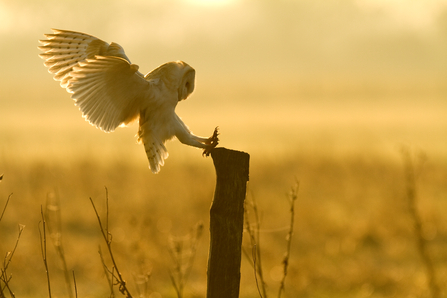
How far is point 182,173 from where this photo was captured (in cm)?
1598

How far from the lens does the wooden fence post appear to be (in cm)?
312

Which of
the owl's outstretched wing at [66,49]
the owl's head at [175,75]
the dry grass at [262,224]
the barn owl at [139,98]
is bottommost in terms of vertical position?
the dry grass at [262,224]

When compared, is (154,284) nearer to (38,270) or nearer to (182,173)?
(38,270)

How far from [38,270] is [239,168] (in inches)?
239

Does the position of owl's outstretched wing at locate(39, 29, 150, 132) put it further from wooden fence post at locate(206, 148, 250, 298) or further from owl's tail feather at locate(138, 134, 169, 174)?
wooden fence post at locate(206, 148, 250, 298)

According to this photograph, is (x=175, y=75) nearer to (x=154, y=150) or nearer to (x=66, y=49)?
(x=154, y=150)

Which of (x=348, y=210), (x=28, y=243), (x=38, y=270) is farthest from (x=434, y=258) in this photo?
(x=28, y=243)

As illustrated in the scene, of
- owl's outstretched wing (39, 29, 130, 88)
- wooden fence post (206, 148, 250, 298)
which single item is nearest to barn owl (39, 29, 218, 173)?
wooden fence post (206, 148, 250, 298)

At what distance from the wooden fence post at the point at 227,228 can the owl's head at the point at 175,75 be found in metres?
0.75

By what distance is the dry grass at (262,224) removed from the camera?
771 centimetres

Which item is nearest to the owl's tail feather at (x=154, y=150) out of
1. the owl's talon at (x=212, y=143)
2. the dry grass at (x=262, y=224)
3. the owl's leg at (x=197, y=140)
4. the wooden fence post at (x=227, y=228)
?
the owl's leg at (x=197, y=140)

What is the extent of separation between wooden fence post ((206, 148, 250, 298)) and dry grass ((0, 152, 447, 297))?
0.56 m

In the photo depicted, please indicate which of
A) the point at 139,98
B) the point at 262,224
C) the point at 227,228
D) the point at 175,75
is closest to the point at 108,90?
the point at 139,98

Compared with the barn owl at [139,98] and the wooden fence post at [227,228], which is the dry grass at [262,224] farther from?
the barn owl at [139,98]
